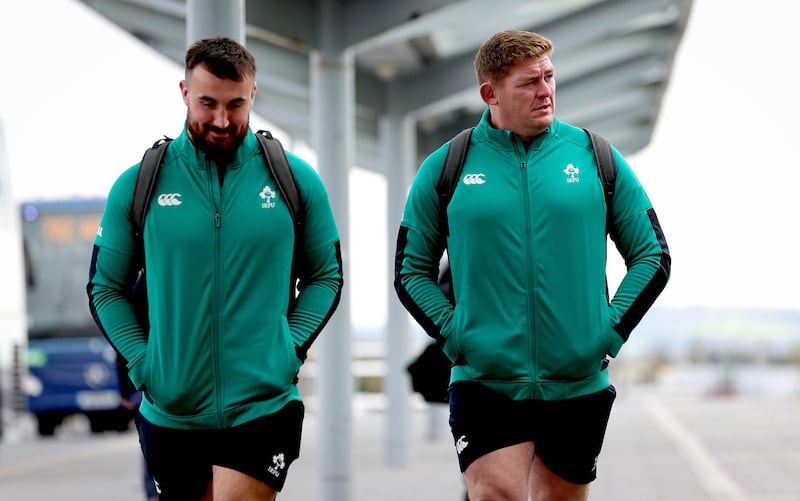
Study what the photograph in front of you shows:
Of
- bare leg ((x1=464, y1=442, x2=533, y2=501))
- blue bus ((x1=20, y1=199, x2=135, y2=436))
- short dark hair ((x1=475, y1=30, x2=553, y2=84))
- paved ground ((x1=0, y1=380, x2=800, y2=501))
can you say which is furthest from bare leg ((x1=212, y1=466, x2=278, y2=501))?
blue bus ((x1=20, y1=199, x2=135, y2=436))

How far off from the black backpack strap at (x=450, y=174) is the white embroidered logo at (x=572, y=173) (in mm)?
339

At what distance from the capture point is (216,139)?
4172 millimetres

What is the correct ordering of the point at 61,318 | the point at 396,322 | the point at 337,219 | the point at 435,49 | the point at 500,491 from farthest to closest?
the point at 61,318
the point at 396,322
the point at 435,49
the point at 337,219
the point at 500,491

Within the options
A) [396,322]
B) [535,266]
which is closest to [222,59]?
[535,266]

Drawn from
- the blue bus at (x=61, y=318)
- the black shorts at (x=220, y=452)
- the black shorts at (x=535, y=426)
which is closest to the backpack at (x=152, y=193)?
the black shorts at (x=220, y=452)

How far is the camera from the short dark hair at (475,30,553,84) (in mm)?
4477

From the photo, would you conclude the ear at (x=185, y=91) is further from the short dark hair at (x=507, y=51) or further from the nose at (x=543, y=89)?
the nose at (x=543, y=89)

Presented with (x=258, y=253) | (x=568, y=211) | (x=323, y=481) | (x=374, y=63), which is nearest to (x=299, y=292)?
(x=258, y=253)

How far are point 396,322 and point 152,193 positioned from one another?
11.6 metres

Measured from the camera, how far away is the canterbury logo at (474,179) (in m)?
4.52

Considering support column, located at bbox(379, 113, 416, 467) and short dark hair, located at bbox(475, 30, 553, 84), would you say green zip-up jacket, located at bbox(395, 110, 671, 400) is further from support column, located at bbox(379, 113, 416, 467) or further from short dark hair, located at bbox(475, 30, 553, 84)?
support column, located at bbox(379, 113, 416, 467)

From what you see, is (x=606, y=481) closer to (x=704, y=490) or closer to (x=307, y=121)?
(x=704, y=490)

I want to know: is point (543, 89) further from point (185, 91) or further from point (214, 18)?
point (214, 18)

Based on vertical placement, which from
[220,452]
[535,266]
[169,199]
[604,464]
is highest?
[169,199]
